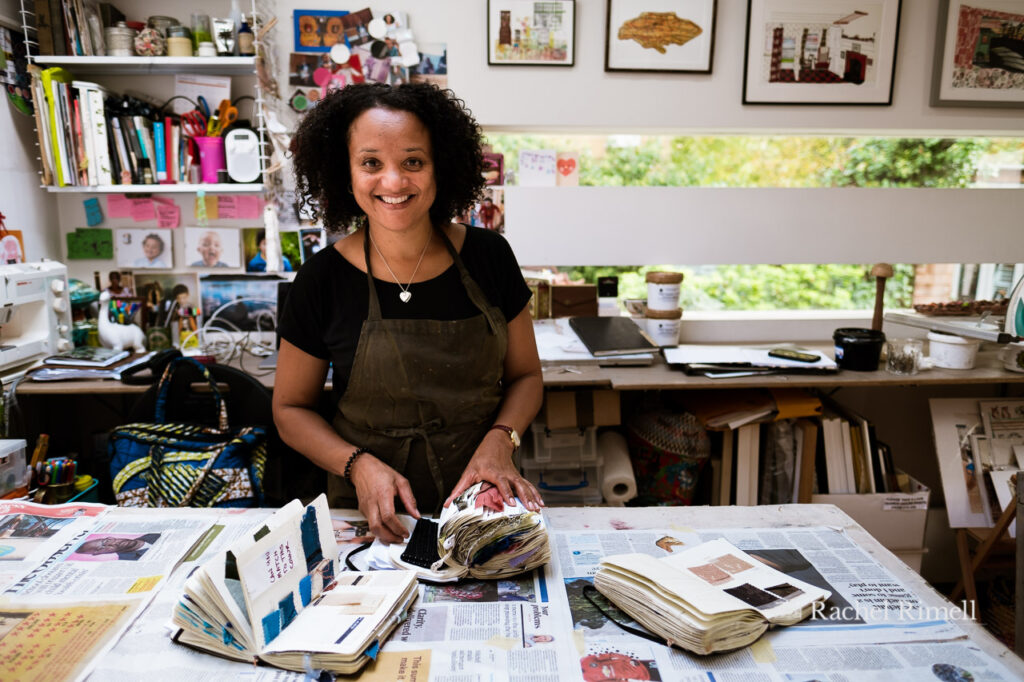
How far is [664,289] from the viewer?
292 centimetres

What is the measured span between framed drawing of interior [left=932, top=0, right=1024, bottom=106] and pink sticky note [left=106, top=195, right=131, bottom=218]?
11.5ft

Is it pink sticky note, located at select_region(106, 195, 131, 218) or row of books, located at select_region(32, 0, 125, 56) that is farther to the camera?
pink sticky note, located at select_region(106, 195, 131, 218)

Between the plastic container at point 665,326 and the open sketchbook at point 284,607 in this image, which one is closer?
the open sketchbook at point 284,607

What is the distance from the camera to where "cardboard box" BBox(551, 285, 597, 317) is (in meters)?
3.12

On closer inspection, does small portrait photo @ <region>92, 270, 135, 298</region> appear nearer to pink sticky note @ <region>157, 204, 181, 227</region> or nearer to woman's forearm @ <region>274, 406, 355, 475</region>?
pink sticky note @ <region>157, 204, 181, 227</region>

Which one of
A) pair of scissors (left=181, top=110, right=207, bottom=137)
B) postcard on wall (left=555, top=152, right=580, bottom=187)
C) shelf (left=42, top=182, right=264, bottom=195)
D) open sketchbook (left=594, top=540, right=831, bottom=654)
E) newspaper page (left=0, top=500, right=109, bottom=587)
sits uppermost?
pair of scissors (left=181, top=110, right=207, bottom=137)

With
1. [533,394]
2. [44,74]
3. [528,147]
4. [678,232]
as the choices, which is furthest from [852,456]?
[44,74]

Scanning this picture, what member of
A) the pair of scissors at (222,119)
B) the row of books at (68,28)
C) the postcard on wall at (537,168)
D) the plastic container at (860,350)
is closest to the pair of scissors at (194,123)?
the pair of scissors at (222,119)

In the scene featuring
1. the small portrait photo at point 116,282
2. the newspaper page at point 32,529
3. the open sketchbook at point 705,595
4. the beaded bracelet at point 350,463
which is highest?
the small portrait photo at point 116,282

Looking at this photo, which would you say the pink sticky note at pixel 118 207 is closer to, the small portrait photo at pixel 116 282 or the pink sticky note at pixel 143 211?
the pink sticky note at pixel 143 211

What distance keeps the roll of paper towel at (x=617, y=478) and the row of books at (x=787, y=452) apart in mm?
335

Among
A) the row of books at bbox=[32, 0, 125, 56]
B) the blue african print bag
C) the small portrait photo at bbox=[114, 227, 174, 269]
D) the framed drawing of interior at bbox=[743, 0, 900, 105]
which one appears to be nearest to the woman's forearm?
the blue african print bag

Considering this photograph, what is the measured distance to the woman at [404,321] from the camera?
1583 mm

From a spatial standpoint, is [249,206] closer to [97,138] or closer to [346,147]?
[97,138]
